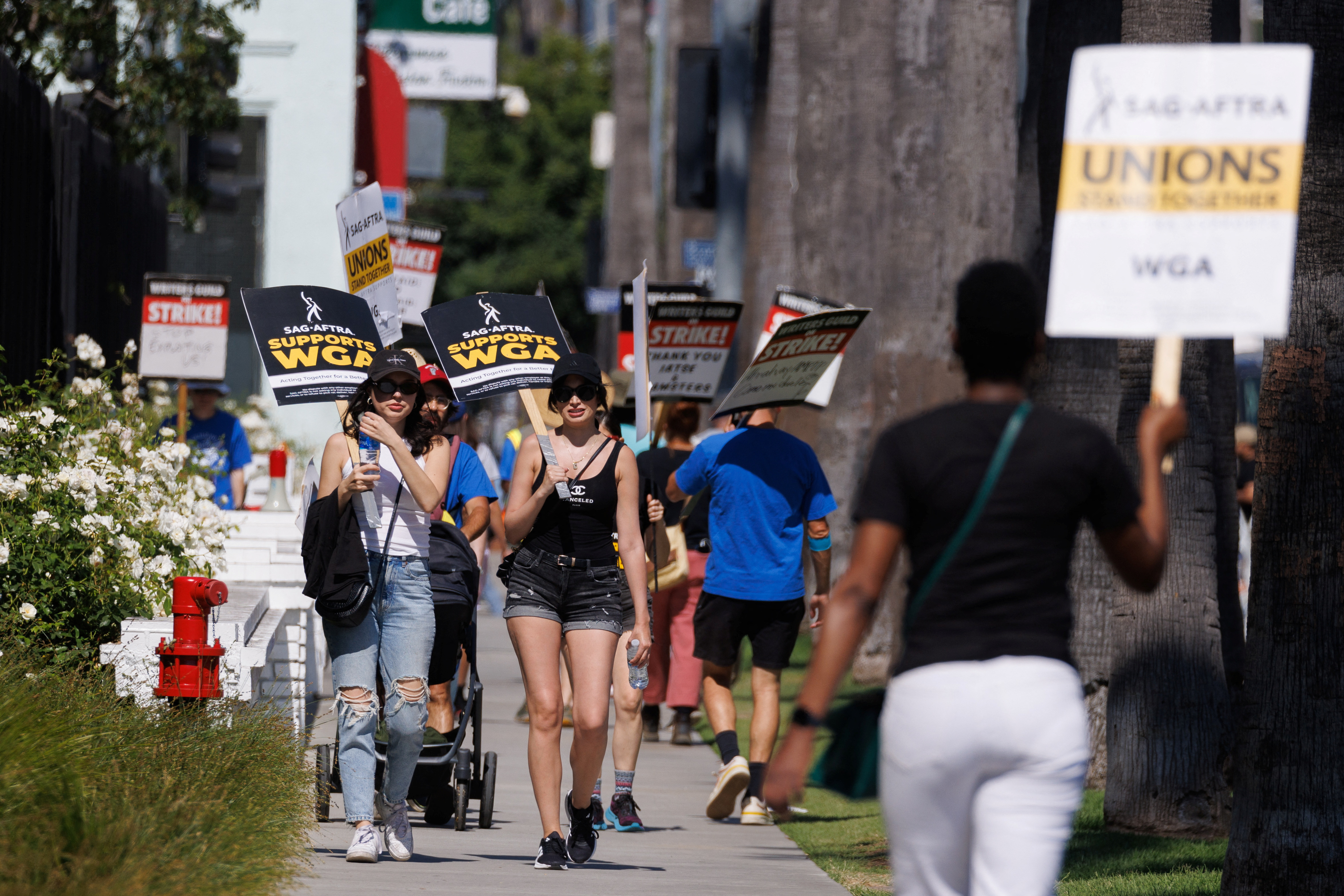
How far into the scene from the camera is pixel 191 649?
7.53 meters

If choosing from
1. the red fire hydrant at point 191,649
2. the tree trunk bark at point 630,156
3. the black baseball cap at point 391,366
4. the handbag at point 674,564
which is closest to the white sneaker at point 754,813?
the handbag at point 674,564

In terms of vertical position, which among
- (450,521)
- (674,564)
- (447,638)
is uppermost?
(450,521)

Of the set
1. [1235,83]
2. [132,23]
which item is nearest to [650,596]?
[1235,83]

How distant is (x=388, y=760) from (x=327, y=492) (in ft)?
3.62

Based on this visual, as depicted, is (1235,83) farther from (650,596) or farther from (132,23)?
(132,23)

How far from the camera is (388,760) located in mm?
7707

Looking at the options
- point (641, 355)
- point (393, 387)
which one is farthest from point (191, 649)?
point (641, 355)

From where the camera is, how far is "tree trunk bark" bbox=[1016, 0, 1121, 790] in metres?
10.6

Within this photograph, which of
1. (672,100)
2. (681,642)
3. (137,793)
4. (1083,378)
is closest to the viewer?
(137,793)

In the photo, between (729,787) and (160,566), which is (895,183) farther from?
(160,566)

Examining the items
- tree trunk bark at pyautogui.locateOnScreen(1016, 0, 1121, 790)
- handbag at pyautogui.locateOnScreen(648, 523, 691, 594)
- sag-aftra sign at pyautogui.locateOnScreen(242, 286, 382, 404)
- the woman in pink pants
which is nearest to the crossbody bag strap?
sag-aftra sign at pyautogui.locateOnScreen(242, 286, 382, 404)

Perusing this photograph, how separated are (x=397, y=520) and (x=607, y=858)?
5.88 feet

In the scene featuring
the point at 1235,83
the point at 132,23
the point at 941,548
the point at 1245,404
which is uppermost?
the point at 132,23

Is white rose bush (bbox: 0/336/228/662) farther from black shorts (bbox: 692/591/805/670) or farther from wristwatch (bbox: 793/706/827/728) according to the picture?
wristwatch (bbox: 793/706/827/728)
